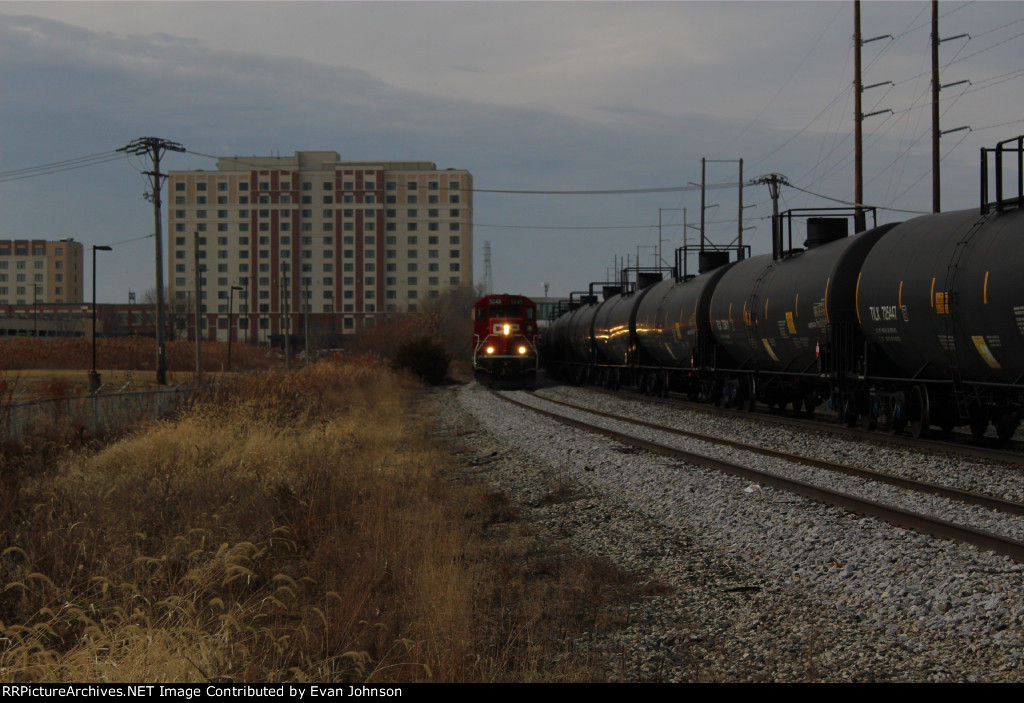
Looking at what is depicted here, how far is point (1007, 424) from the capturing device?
14086 millimetres

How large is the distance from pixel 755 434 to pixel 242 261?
4777 inches

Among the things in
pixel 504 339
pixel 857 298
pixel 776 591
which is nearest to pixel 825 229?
pixel 857 298

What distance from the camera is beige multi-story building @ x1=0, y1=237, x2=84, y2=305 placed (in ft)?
454

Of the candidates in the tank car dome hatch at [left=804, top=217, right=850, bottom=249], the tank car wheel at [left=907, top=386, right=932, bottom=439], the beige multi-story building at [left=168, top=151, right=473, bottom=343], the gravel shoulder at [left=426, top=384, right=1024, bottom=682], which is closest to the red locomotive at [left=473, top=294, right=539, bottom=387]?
the tank car dome hatch at [left=804, top=217, right=850, bottom=249]

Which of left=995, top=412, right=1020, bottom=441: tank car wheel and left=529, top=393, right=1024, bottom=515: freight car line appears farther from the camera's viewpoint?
left=995, top=412, right=1020, bottom=441: tank car wheel

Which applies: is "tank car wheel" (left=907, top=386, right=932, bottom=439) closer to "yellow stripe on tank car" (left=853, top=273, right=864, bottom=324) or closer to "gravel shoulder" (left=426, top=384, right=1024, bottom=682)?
"yellow stripe on tank car" (left=853, top=273, right=864, bottom=324)

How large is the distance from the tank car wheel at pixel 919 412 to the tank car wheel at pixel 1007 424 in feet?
3.50

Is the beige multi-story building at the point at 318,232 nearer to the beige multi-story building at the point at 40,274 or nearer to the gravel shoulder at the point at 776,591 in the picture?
the beige multi-story building at the point at 40,274

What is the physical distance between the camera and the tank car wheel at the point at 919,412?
48.4 ft

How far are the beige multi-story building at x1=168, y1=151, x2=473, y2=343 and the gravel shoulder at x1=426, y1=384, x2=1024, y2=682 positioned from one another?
4554 inches

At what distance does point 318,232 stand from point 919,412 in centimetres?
11792

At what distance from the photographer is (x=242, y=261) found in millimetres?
128500
